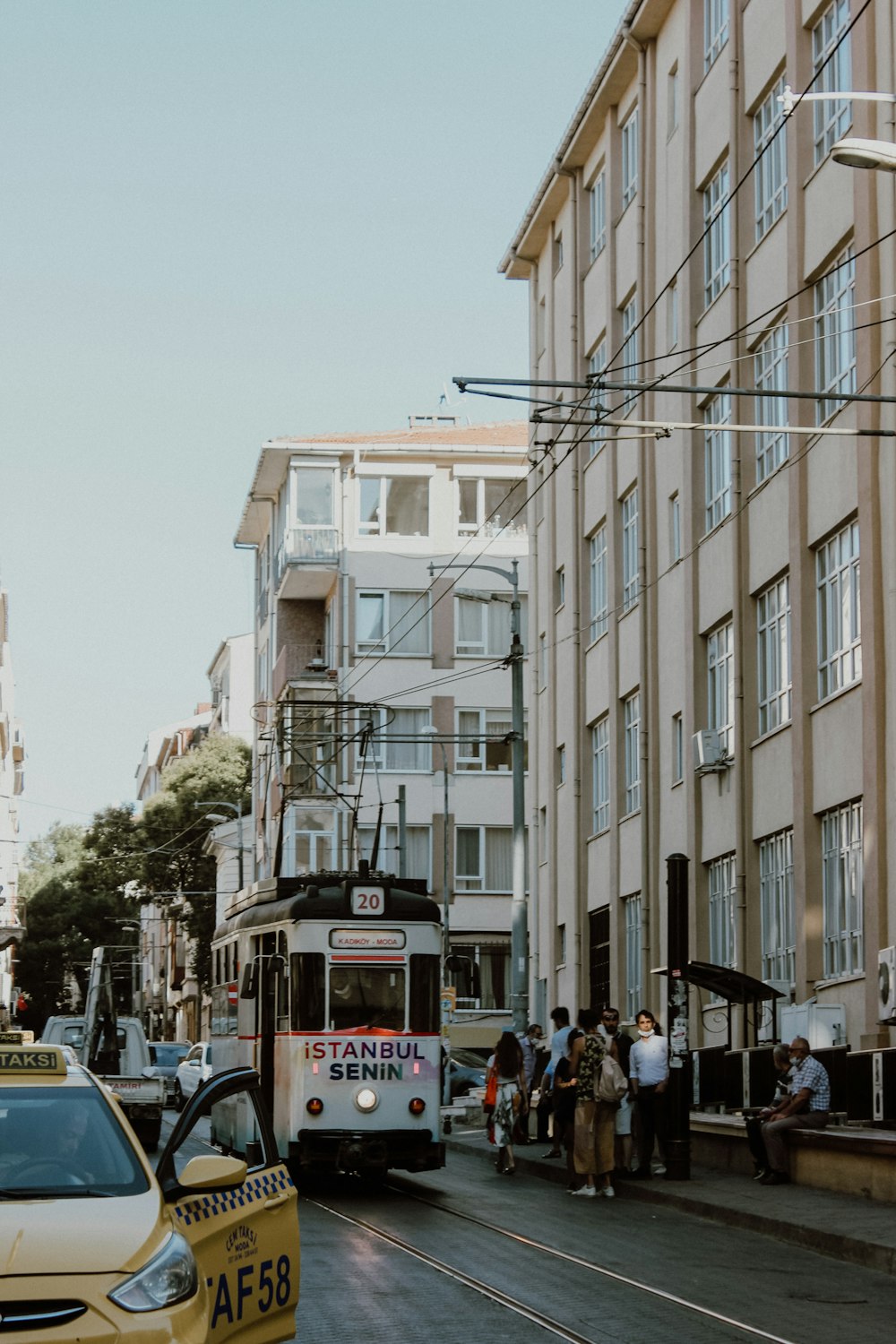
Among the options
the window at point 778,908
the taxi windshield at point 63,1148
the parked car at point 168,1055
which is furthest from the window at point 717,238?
the parked car at point 168,1055

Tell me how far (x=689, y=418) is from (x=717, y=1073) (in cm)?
984

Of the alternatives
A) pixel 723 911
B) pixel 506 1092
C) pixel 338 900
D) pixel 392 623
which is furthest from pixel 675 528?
pixel 392 623

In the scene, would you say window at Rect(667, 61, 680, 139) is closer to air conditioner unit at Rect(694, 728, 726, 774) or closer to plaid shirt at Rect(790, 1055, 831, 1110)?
air conditioner unit at Rect(694, 728, 726, 774)

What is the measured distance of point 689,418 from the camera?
30.6 meters

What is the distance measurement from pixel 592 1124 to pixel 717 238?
14.9 metres

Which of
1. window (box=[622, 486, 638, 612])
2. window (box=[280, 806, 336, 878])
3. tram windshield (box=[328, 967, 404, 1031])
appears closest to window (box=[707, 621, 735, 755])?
window (box=[622, 486, 638, 612])

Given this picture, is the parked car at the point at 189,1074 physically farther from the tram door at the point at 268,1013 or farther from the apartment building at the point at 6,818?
the apartment building at the point at 6,818

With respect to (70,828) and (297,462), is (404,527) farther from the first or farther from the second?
(70,828)

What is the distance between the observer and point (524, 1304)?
11.9 metres

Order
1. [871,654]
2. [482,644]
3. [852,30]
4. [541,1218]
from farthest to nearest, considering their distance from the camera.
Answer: [482,644], [852,30], [871,654], [541,1218]

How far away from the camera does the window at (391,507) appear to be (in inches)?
2360

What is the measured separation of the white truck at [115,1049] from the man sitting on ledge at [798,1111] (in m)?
13.2

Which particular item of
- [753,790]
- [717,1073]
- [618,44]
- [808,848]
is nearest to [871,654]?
[808,848]

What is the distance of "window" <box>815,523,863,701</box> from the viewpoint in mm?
23719
